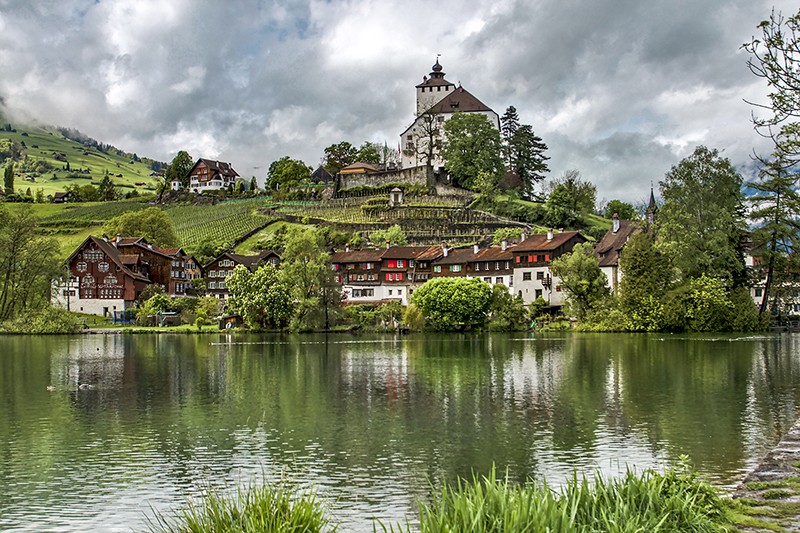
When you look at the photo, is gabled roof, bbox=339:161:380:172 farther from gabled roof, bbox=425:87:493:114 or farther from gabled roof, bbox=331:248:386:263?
gabled roof, bbox=331:248:386:263

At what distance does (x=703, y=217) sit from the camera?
7775 cm

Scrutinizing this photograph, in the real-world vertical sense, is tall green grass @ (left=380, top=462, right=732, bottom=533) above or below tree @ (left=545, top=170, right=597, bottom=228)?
below

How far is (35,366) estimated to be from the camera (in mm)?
51188

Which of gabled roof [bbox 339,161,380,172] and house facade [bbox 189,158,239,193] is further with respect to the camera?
house facade [bbox 189,158,239,193]

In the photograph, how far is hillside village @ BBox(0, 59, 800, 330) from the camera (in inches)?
3846

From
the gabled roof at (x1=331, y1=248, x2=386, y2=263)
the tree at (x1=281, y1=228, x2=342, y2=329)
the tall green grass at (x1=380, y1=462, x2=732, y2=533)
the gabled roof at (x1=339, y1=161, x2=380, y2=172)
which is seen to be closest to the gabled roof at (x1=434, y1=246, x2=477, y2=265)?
the gabled roof at (x1=331, y1=248, x2=386, y2=263)

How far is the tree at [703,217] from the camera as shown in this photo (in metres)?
77.9

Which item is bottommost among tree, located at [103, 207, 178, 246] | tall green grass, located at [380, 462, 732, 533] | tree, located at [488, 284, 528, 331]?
tall green grass, located at [380, 462, 732, 533]

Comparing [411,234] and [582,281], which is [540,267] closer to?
[582,281]

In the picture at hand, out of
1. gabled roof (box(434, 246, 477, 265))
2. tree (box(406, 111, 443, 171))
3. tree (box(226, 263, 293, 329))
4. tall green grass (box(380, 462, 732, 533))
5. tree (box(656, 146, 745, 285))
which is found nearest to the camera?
tall green grass (box(380, 462, 732, 533))

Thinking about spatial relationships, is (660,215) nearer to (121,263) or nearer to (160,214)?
(121,263)

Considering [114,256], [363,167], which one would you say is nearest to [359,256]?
[114,256]

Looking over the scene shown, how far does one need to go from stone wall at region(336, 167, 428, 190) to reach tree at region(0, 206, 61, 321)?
6707cm

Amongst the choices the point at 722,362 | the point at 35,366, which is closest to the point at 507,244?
the point at 722,362
